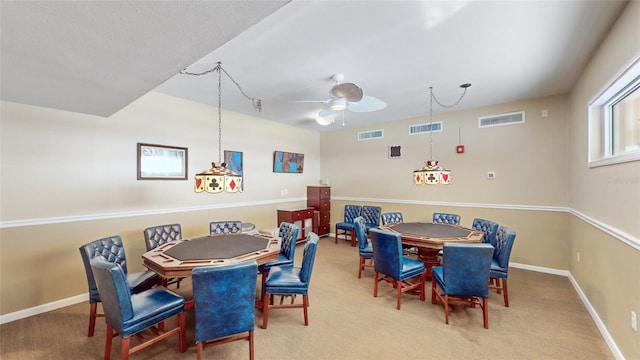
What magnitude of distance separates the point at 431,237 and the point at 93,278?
3778 millimetres

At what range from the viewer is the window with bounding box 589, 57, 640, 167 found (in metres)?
2.20

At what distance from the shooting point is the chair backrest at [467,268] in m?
2.59

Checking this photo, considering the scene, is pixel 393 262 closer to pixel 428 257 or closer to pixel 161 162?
pixel 428 257

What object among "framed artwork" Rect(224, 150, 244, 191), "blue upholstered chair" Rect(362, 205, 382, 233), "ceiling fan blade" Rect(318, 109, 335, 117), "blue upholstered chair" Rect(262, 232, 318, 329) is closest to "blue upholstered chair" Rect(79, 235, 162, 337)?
"blue upholstered chair" Rect(262, 232, 318, 329)

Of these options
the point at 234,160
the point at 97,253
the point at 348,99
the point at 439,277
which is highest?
the point at 348,99

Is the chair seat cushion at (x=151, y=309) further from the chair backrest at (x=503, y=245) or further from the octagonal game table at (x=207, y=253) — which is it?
the chair backrest at (x=503, y=245)

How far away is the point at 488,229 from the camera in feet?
12.5

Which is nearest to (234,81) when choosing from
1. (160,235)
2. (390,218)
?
→ (160,235)

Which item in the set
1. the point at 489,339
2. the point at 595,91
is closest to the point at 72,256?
the point at 489,339

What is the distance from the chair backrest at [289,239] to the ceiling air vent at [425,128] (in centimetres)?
372

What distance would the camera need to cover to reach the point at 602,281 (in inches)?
103

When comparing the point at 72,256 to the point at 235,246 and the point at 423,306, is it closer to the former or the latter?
the point at 235,246

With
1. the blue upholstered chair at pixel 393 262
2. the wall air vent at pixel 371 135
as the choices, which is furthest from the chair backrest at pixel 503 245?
the wall air vent at pixel 371 135

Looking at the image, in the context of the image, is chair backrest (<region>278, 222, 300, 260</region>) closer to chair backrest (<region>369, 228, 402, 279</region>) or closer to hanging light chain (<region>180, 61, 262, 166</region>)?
chair backrest (<region>369, 228, 402, 279</region>)
